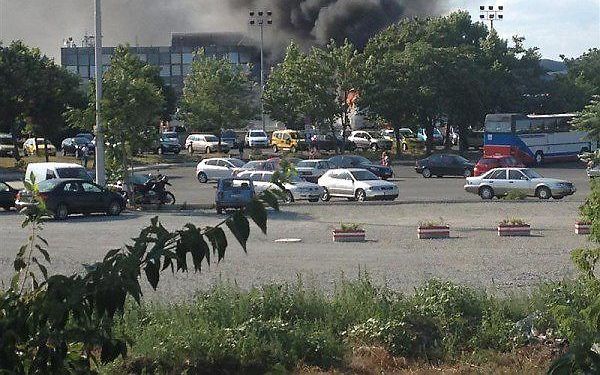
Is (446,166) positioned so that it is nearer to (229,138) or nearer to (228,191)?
(228,191)

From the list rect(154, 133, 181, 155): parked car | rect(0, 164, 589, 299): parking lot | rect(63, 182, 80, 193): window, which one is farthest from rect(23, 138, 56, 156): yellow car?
rect(63, 182, 80, 193): window

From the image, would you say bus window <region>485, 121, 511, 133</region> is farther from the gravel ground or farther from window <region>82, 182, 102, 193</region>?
window <region>82, 182, 102, 193</region>

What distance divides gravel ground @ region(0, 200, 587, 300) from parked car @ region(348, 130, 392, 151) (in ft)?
133

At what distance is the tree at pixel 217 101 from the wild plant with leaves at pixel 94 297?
6939 cm

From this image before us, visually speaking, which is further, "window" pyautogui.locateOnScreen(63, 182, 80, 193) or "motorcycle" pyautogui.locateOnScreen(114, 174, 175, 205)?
"motorcycle" pyautogui.locateOnScreen(114, 174, 175, 205)

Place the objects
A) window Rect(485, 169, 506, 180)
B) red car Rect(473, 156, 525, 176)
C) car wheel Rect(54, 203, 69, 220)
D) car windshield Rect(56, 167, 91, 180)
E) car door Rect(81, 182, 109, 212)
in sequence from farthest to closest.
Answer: red car Rect(473, 156, 525, 176) → window Rect(485, 169, 506, 180) → car windshield Rect(56, 167, 91, 180) → car door Rect(81, 182, 109, 212) → car wheel Rect(54, 203, 69, 220)

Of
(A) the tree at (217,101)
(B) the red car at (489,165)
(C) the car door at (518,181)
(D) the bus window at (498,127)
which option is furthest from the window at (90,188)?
(A) the tree at (217,101)

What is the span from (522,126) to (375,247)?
3905 centimetres

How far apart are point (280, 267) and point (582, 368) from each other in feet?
52.1

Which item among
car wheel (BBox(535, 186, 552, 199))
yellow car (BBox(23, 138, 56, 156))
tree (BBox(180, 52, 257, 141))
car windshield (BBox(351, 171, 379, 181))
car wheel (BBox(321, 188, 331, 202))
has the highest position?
tree (BBox(180, 52, 257, 141))

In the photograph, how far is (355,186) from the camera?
38.1m

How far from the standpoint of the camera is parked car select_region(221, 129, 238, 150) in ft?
249

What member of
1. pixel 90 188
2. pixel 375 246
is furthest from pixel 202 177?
pixel 375 246

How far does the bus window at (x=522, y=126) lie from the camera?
2347 inches
